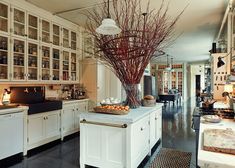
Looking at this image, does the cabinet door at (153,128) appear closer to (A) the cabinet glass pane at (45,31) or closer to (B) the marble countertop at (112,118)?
(B) the marble countertop at (112,118)

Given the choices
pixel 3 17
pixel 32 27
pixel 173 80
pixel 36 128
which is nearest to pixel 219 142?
pixel 36 128

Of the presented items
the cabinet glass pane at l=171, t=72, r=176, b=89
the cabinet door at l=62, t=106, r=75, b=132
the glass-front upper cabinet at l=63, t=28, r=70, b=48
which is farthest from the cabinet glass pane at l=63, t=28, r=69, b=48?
the cabinet glass pane at l=171, t=72, r=176, b=89

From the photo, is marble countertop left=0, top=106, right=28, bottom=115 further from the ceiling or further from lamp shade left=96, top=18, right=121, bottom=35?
the ceiling

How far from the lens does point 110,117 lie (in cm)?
251

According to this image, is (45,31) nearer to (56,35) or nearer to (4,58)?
(56,35)

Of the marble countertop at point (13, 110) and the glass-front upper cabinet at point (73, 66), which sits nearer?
the marble countertop at point (13, 110)

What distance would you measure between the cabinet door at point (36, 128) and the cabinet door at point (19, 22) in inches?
63.8

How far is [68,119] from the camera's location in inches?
174

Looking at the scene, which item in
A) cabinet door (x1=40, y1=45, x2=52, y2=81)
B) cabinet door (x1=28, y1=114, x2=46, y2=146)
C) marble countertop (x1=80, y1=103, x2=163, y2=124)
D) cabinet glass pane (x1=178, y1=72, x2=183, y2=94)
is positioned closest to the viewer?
marble countertop (x1=80, y1=103, x2=163, y2=124)

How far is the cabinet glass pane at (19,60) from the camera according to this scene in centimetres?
361

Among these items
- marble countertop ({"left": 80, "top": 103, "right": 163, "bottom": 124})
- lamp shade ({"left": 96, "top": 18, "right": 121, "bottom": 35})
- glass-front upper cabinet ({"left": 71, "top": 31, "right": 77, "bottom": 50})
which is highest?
glass-front upper cabinet ({"left": 71, "top": 31, "right": 77, "bottom": 50})

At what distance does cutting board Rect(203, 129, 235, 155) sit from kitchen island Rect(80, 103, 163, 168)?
3.44 feet

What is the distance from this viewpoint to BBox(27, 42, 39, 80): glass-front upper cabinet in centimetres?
392

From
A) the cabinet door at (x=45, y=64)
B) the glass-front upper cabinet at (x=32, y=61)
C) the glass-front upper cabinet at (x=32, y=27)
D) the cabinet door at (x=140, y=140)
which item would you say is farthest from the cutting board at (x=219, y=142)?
the glass-front upper cabinet at (x=32, y=27)
